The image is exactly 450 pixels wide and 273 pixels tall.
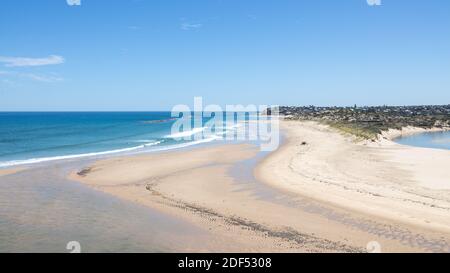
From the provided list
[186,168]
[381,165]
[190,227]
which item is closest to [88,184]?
[186,168]

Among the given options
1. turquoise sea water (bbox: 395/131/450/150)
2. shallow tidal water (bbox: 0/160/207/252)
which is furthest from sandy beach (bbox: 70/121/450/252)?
turquoise sea water (bbox: 395/131/450/150)

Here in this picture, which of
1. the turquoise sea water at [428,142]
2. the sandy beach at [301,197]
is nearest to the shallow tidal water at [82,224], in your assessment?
the sandy beach at [301,197]

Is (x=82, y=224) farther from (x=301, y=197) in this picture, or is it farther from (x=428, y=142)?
(x=428, y=142)

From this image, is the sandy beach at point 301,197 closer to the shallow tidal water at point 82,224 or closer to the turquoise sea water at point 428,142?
the shallow tidal water at point 82,224

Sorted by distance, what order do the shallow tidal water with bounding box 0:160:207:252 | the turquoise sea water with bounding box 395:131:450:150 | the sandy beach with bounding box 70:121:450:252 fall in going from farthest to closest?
1. the turquoise sea water with bounding box 395:131:450:150
2. the sandy beach with bounding box 70:121:450:252
3. the shallow tidal water with bounding box 0:160:207:252

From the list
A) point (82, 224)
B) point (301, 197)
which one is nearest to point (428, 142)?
point (301, 197)

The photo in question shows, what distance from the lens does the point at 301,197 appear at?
1972 centimetres

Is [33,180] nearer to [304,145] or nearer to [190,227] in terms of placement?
[190,227]

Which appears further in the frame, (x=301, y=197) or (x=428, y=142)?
(x=428, y=142)

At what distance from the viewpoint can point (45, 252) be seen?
42.1 ft

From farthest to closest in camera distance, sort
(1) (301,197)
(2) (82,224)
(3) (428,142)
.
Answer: (3) (428,142) → (1) (301,197) → (2) (82,224)

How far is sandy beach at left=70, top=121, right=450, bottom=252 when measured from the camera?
13.9m

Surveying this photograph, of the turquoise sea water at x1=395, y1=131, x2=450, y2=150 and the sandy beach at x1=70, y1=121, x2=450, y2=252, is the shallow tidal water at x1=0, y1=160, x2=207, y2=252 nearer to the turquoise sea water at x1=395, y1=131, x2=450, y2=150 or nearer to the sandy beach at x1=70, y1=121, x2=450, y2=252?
the sandy beach at x1=70, y1=121, x2=450, y2=252

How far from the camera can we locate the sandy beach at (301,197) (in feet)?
45.6
